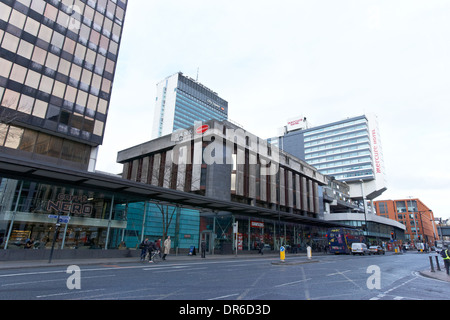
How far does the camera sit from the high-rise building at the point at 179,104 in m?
152

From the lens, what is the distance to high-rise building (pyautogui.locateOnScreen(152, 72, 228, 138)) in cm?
15212

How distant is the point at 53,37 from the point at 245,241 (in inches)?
1449

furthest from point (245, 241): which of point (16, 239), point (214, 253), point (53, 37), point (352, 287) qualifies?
point (53, 37)

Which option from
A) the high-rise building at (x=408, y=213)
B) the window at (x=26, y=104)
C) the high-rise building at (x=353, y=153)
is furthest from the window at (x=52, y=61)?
the high-rise building at (x=408, y=213)

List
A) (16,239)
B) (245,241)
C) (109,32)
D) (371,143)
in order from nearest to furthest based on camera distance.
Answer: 1. (16,239)
2. (245,241)
3. (109,32)
4. (371,143)

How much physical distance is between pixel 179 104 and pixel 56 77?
121424 millimetres

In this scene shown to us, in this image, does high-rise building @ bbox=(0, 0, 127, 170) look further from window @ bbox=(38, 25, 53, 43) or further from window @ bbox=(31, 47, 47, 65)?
window @ bbox=(31, 47, 47, 65)

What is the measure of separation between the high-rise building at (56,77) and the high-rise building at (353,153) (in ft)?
283

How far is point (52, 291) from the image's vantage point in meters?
8.10

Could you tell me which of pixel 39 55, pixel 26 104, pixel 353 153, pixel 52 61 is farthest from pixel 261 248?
pixel 353 153

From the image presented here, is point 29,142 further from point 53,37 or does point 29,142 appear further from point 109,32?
point 109,32

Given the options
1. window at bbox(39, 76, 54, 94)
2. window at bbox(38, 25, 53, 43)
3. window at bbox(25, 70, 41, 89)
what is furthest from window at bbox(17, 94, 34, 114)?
window at bbox(38, 25, 53, 43)

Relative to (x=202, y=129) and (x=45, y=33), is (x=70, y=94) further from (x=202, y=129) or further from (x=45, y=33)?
(x=202, y=129)
